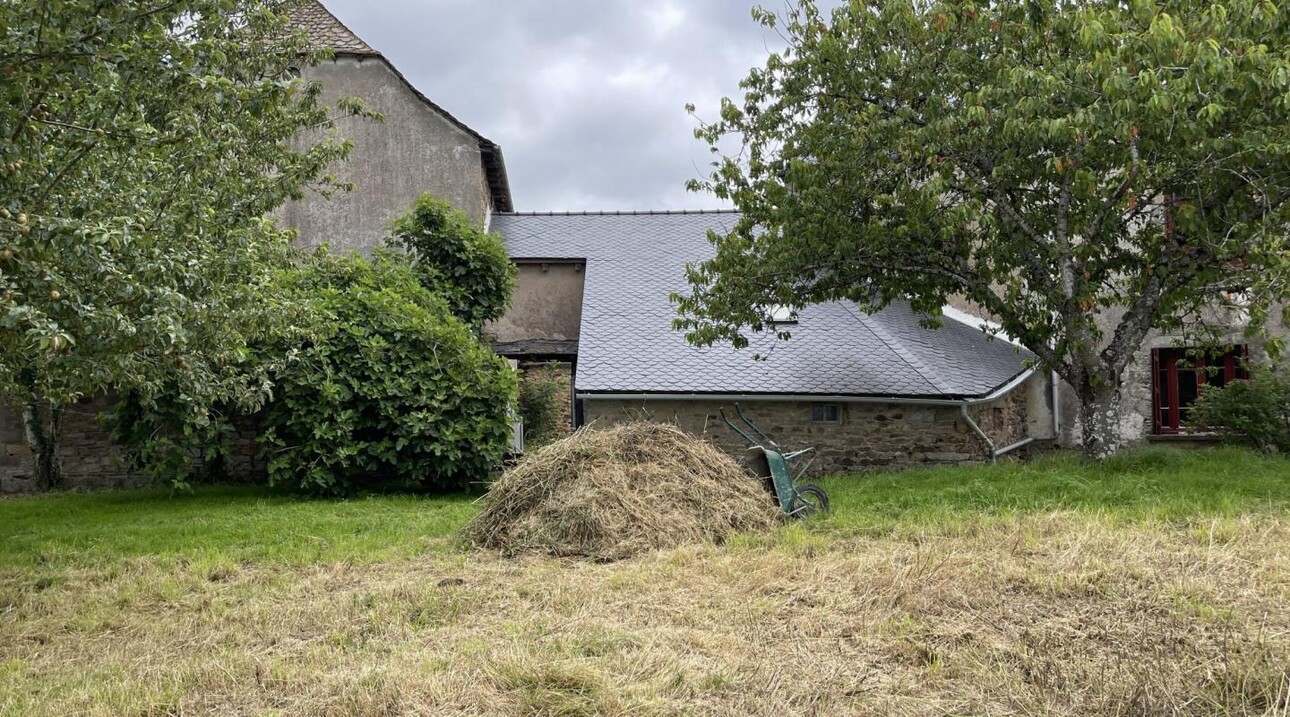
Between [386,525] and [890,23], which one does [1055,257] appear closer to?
[890,23]

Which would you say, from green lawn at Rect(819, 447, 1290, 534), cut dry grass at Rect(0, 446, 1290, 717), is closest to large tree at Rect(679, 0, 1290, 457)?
green lawn at Rect(819, 447, 1290, 534)

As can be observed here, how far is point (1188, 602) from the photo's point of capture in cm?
555

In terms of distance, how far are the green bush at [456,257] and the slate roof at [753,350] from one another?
1828mm

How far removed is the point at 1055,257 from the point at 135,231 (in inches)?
408

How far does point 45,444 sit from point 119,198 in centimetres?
1184

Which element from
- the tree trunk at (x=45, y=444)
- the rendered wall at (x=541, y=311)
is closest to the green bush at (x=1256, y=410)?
the rendered wall at (x=541, y=311)

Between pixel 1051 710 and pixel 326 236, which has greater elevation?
pixel 326 236

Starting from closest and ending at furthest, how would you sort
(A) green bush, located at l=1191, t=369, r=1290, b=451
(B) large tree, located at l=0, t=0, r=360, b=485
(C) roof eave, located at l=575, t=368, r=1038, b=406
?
(B) large tree, located at l=0, t=0, r=360, b=485 < (A) green bush, located at l=1191, t=369, r=1290, b=451 < (C) roof eave, located at l=575, t=368, r=1038, b=406

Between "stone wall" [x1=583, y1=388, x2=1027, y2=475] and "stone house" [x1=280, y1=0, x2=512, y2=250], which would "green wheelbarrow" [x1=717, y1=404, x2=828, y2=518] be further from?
"stone house" [x1=280, y1=0, x2=512, y2=250]

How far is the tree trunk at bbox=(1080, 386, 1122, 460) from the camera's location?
12.4m

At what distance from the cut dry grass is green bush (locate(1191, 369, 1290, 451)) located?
635cm

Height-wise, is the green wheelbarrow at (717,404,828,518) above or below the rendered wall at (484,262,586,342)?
below

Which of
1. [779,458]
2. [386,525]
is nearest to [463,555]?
[386,525]

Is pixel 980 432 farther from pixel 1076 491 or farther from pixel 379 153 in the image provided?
pixel 379 153
